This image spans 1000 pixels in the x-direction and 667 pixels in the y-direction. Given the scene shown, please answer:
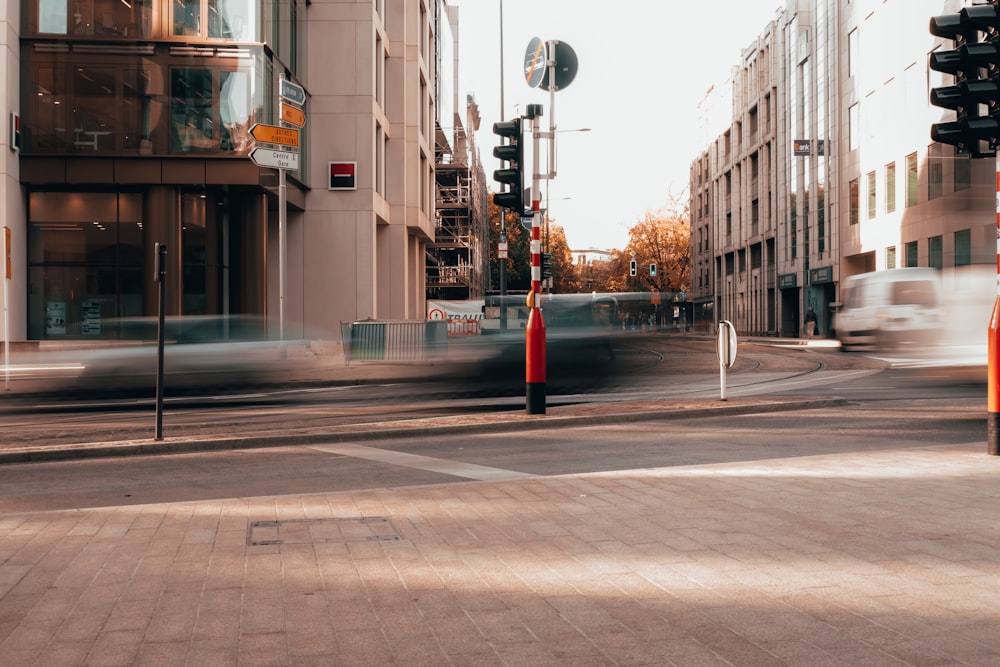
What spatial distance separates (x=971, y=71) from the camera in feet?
28.9

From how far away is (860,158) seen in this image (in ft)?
162

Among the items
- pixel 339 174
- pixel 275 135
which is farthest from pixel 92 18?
pixel 339 174

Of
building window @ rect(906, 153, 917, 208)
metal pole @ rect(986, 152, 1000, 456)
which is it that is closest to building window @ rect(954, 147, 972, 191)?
building window @ rect(906, 153, 917, 208)

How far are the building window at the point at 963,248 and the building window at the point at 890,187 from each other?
21.7m

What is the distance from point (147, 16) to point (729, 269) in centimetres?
6008

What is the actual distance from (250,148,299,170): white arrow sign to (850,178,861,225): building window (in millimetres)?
34202

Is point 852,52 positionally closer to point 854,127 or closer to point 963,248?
point 854,127

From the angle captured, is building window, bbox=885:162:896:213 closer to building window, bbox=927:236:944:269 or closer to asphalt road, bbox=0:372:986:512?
building window, bbox=927:236:944:269

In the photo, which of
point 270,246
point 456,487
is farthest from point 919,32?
point 456,487

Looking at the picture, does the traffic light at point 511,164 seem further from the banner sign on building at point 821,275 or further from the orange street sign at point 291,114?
the banner sign on building at point 821,275

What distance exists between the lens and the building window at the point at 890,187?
45.2 metres

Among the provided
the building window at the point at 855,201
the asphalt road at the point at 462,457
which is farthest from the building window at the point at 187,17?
the building window at the point at 855,201

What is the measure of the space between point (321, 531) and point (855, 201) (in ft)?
160

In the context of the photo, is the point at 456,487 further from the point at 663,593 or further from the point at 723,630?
the point at 723,630
